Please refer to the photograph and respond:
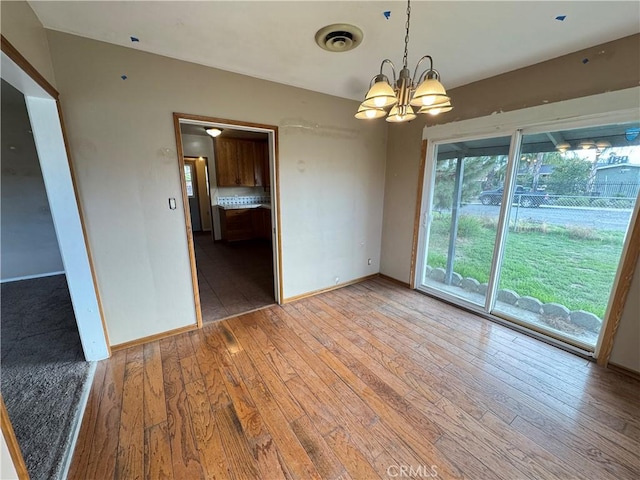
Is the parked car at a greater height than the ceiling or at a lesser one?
lesser

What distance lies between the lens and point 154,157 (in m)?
2.14

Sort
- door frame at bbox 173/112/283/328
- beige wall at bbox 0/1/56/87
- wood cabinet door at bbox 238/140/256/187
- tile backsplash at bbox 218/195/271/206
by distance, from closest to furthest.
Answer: beige wall at bbox 0/1/56/87 < door frame at bbox 173/112/283/328 < wood cabinet door at bbox 238/140/256/187 < tile backsplash at bbox 218/195/271/206

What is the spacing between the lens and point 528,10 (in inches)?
61.6

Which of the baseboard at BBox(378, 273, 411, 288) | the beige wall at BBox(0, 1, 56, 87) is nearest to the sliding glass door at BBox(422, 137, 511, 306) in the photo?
the baseboard at BBox(378, 273, 411, 288)

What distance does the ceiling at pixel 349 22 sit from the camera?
1536 mm

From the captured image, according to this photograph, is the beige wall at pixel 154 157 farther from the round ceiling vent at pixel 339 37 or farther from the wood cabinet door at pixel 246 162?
the wood cabinet door at pixel 246 162

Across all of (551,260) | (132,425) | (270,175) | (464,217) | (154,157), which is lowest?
(132,425)

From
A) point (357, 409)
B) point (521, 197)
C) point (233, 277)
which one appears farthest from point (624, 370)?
point (233, 277)

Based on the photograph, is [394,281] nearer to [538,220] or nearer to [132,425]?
[538,220]

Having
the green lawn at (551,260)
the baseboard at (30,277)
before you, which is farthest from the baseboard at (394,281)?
the baseboard at (30,277)

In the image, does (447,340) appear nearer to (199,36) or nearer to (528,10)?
(528,10)

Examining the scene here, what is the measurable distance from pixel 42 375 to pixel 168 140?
2075mm

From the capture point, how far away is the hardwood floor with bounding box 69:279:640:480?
53.1 inches

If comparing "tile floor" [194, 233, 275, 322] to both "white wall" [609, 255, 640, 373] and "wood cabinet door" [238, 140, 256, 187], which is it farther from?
"white wall" [609, 255, 640, 373]
